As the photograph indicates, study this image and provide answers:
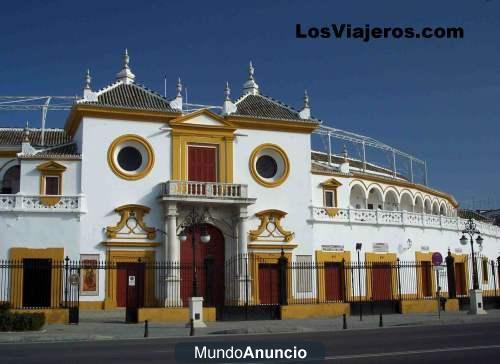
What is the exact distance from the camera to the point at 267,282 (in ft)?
114

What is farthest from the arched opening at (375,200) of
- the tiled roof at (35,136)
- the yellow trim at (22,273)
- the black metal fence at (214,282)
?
the yellow trim at (22,273)

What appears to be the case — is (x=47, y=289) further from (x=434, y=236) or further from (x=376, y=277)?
(x=434, y=236)

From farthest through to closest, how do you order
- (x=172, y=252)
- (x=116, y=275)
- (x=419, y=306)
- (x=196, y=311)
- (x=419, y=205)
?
(x=419, y=205) < (x=172, y=252) < (x=419, y=306) < (x=116, y=275) < (x=196, y=311)

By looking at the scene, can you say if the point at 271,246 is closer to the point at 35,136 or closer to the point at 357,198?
the point at 357,198

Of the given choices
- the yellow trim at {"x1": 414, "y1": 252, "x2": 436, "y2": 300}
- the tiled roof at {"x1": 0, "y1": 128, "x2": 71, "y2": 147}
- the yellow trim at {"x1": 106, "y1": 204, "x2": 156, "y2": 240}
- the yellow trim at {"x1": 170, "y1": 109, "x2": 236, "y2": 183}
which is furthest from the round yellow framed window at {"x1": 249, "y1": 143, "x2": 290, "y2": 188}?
the tiled roof at {"x1": 0, "y1": 128, "x2": 71, "y2": 147}

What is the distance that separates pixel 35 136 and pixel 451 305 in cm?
2777

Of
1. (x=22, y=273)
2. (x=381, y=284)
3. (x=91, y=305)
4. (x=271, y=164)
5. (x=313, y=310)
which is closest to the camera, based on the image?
(x=313, y=310)

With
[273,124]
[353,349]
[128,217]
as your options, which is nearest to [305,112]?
[273,124]

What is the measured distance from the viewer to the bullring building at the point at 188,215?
30984 mm

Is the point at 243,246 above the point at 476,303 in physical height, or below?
above

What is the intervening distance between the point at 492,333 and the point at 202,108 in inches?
826

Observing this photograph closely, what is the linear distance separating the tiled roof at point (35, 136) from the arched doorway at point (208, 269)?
12441 mm

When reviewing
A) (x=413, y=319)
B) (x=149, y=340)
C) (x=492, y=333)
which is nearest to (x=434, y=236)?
(x=413, y=319)

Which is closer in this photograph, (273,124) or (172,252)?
(172,252)
